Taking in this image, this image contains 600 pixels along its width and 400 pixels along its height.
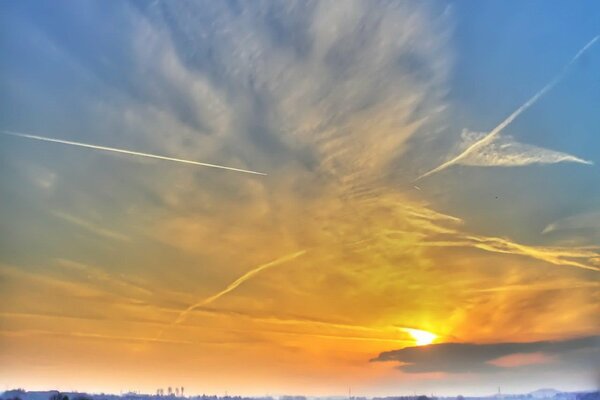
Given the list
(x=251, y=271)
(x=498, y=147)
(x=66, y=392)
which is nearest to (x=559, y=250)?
→ (x=498, y=147)

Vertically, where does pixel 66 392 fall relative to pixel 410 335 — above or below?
below

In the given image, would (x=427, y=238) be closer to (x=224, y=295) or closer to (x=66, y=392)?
(x=224, y=295)

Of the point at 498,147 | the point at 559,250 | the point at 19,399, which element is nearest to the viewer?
the point at 19,399

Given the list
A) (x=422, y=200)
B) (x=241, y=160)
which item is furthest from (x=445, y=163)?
(x=241, y=160)

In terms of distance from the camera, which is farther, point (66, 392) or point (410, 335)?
point (410, 335)

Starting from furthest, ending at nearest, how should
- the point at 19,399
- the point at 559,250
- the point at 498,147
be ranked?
the point at 559,250, the point at 498,147, the point at 19,399

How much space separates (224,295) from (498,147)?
238 centimetres

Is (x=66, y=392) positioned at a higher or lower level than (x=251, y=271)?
lower

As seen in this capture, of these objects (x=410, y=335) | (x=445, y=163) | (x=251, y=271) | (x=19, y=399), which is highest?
(x=445, y=163)

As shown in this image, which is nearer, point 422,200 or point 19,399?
point 19,399

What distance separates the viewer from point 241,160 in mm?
5012

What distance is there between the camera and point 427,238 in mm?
5184

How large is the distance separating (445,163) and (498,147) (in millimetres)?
406

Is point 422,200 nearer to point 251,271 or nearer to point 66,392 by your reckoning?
point 251,271
